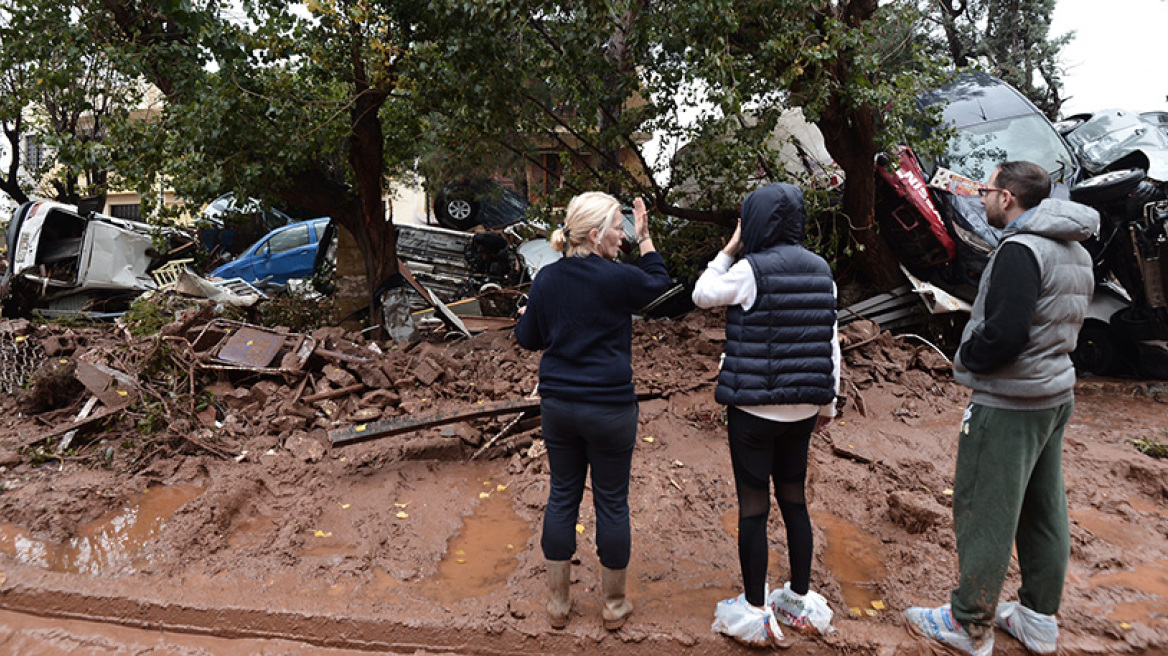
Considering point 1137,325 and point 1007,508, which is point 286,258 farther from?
point 1007,508

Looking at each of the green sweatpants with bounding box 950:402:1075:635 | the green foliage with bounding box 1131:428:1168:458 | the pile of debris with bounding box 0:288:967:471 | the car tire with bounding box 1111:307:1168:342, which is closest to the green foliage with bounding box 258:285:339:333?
the pile of debris with bounding box 0:288:967:471

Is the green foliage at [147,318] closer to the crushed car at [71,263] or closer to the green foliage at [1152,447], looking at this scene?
the crushed car at [71,263]

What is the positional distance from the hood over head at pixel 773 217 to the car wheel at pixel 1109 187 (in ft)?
19.4

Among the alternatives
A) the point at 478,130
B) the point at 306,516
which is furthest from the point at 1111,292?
the point at 306,516

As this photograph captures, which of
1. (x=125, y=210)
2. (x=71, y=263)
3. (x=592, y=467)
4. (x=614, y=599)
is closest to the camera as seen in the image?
(x=592, y=467)

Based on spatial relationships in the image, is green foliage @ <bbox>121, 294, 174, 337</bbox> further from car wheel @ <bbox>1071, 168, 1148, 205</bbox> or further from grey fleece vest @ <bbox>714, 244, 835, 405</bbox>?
car wheel @ <bbox>1071, 168, 1148, 205</bbox>


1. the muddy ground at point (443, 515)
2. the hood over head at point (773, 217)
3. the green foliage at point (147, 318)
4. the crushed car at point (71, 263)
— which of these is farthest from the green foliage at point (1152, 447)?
the crushed car at point (71, 263)

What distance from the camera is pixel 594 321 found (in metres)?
2.78

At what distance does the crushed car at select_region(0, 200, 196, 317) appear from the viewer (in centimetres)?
1107

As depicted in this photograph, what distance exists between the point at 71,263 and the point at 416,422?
1010 centimetres

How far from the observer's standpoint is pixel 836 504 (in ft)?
14.5

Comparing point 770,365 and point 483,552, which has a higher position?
point 770,365

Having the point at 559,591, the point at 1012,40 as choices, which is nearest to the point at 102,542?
the point at 559,591

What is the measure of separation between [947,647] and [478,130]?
646 centimetres
